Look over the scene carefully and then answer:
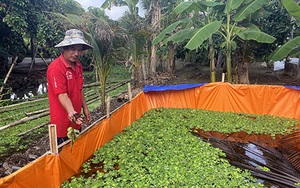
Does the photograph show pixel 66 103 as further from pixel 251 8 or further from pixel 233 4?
pixel 251 8

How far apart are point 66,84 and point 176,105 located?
16.5 feet

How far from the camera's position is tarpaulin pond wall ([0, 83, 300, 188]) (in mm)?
3225

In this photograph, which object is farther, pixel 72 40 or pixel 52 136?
pixel 72 40

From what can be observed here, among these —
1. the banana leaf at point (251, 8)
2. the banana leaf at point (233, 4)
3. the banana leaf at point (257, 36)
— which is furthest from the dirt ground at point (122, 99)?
the banana leaf at point (251, 8)

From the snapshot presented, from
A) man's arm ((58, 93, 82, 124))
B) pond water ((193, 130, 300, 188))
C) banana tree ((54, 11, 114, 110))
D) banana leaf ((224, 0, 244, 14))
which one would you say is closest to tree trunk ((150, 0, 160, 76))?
banana leaf ((224, 0, 244, 14))

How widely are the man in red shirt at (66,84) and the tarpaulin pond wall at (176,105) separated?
0.40 meters

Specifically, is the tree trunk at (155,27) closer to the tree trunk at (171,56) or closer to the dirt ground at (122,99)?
the dirt ground at (122,99)

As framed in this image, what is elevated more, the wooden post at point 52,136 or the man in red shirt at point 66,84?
the man in red shirt at point 66,84

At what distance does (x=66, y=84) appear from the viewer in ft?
10.1

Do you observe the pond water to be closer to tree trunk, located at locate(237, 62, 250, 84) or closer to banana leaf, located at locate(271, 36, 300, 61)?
banana leaf, located at locate(271, 36, 300, 61)

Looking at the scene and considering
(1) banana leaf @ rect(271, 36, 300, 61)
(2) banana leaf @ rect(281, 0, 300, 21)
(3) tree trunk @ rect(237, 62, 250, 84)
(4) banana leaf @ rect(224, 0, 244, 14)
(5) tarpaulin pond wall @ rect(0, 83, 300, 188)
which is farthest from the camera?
(3) tree trunk @ rect(237, 62, 250, 84)

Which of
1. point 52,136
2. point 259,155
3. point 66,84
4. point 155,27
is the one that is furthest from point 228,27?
point 52,136

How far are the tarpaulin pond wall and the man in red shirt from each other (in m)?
0.40

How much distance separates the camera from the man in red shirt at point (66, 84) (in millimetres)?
2924
